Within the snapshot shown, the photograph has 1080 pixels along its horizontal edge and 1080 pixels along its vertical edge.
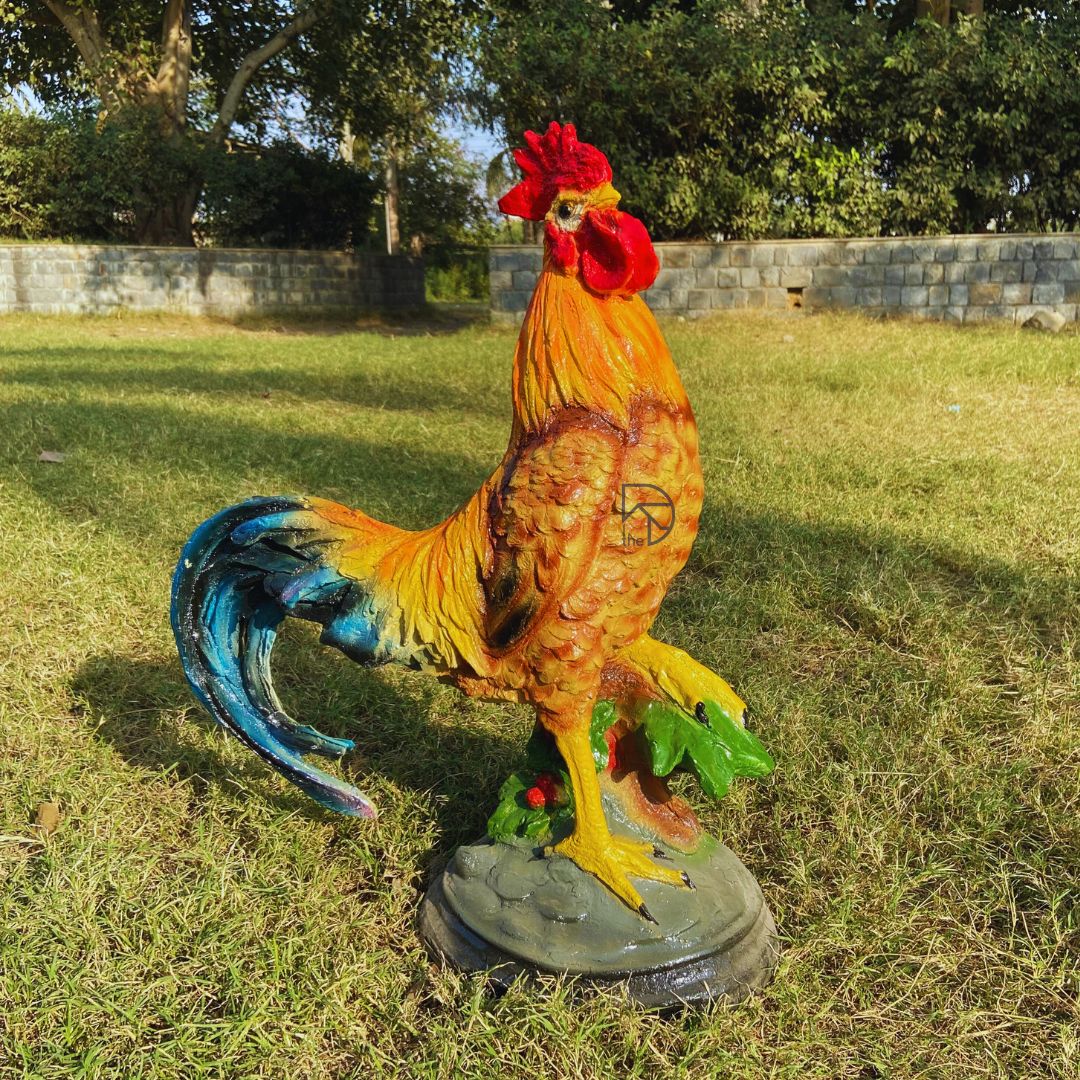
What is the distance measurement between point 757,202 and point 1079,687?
1014 cm

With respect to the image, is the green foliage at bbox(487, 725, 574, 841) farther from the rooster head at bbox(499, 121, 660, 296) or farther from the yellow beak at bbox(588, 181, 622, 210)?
the yellow beak at bbox(588, 181, 622, 210)

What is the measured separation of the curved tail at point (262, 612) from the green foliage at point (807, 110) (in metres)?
10.8

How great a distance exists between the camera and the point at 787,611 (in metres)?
3.64

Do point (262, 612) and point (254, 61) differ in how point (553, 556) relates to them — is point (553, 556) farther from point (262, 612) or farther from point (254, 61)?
point (254, 61)

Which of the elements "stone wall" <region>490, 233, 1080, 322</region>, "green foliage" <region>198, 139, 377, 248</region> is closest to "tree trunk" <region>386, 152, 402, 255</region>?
"green foliage" <region>198, 139, 377, 248</region>

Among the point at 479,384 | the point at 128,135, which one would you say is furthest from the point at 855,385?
the point at 128,135

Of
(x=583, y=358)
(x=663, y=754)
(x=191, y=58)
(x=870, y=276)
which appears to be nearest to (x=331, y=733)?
(x=663, y=754)

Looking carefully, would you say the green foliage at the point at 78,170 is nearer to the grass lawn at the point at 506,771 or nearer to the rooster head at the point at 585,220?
the grass lawn at the point at 506,771

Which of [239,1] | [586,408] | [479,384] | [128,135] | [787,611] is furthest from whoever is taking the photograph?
[239,1]

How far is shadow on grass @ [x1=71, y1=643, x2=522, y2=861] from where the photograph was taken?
265 cm

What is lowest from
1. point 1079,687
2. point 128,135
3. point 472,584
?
point 1079,687

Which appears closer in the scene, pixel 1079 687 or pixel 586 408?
pixel 586 408

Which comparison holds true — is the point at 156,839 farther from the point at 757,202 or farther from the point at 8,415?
the point at 757,202

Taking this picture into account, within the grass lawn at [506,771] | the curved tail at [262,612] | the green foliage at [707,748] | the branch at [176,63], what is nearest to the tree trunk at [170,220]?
the branch at [176,63]
